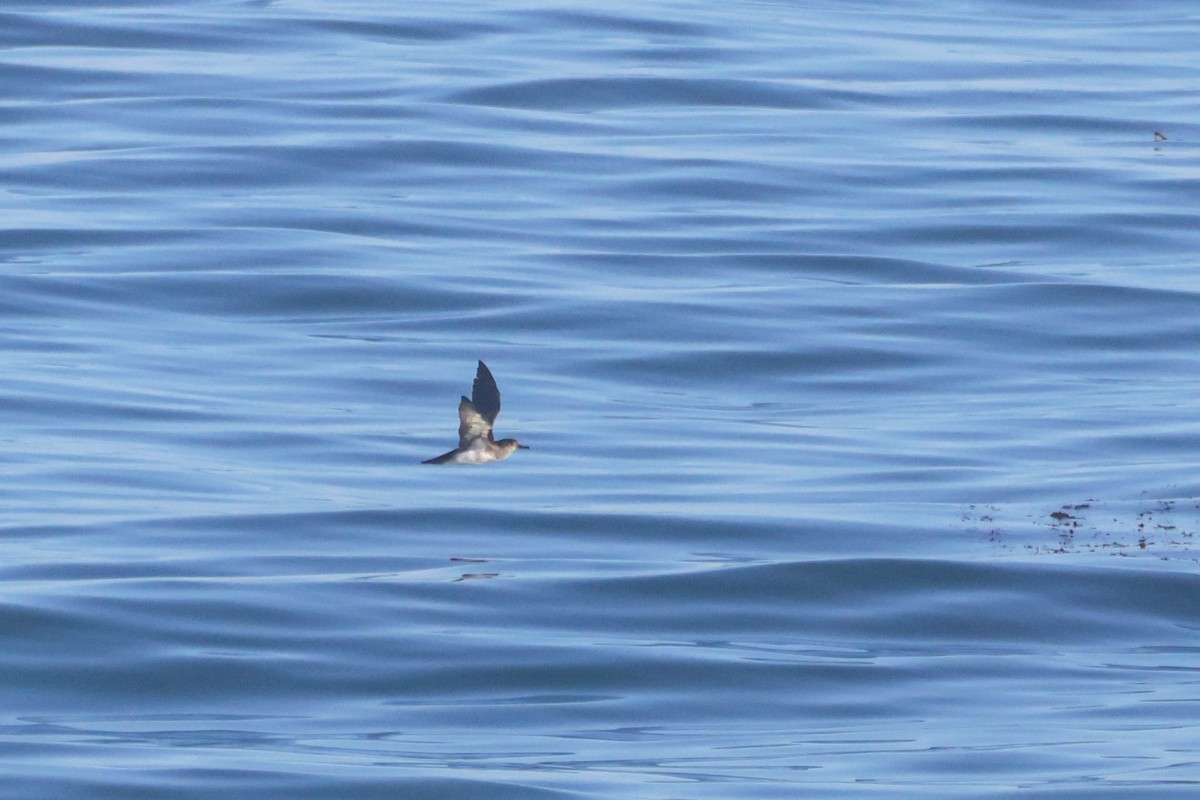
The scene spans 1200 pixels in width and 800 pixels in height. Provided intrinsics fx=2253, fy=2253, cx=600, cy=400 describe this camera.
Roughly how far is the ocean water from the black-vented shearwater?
2.36 feet

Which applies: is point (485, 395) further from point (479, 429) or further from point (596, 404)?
point (596, 404)

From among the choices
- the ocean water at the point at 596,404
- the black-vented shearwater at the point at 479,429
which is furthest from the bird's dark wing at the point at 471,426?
the ocean water at the point at 596,404

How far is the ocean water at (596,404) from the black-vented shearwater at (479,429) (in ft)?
2.36

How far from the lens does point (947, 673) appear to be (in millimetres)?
11406

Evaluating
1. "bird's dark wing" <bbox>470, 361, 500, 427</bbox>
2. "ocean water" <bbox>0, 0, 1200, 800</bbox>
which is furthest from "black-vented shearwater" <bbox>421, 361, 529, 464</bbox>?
"ocean water" <bbox>0, 0, 1200, 800</bbox>

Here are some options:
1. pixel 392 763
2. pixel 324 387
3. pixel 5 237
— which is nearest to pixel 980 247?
pixel 324 387

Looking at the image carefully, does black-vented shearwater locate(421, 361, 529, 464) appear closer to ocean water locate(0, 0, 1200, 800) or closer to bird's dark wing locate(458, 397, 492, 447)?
bird's dark wing locate(458, 397, 492, 447)

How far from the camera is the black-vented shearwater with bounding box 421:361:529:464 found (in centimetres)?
1250

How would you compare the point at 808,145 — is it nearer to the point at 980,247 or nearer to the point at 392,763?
the point at 980,247

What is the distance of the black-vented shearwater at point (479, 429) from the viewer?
41.0 feet

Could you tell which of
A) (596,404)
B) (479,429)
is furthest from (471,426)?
(596,404)

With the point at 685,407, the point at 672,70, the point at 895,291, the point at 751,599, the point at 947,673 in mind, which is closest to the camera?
the point at 947,673

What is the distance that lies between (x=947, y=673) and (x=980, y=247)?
1335 cm

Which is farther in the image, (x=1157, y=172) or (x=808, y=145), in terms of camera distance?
(x=808, y=145)
